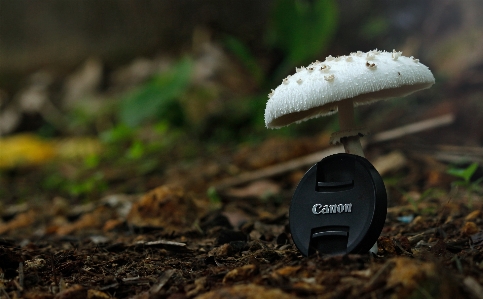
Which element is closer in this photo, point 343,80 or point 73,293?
point 73,293

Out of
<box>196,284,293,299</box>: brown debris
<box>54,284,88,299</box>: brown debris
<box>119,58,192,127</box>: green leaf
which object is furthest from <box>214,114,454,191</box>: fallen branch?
<box>196,284,293,299</box>: brown debris

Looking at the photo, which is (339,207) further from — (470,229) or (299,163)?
(299,163)

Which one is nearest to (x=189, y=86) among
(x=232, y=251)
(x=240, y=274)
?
(x=232, y=251)

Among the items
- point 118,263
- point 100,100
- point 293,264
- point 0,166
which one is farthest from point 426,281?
point 100,100

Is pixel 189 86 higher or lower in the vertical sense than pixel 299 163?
higher

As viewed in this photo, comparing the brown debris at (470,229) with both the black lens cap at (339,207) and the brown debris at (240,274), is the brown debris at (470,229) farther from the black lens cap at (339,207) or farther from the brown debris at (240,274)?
the brown debris at (240,274)

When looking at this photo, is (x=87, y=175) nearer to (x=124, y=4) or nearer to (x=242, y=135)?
(x=242, y=135)

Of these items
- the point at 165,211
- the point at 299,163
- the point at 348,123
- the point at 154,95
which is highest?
the point at 154,95
